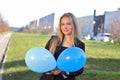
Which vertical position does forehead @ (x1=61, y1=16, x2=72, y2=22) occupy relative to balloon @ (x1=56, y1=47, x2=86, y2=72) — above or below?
above

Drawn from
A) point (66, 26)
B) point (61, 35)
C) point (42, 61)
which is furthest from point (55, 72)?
point (66, 26)

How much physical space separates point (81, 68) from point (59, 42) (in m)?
0.39

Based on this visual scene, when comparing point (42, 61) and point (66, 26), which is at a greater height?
point (66, 26)

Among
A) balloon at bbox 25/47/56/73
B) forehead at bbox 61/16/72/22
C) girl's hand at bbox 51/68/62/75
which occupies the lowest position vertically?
girl's hand at bbox 51/68/62/75

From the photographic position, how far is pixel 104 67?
12.2 metres

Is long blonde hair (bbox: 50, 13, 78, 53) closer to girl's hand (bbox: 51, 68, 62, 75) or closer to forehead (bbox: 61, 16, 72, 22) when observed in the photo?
forehead (bbox: 61, 16, 72, 22)

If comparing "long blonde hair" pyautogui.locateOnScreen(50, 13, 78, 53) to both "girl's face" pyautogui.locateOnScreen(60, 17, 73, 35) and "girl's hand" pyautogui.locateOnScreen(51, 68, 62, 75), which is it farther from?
"girl's hand" pyautogui.locateOnScreen(51, 68, 62, 75)

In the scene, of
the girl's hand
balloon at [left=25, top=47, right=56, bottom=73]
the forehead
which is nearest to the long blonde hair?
the forehead

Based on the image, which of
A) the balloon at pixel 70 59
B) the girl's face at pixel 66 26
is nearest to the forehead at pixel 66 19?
the girl's face at pixel 66 26

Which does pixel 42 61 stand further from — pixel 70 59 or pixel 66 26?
pixel 66 26

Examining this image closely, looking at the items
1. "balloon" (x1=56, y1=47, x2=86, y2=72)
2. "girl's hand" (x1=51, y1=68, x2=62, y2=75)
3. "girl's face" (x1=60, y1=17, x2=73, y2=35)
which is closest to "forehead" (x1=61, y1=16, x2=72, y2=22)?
"girl's face" (x1=60, y1=17, x2=73, y2=35)

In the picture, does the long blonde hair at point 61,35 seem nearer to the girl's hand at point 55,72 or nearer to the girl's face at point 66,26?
the girl's face at point 66,26

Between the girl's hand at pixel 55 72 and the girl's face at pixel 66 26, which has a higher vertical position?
the girl's face at pixel 66 26

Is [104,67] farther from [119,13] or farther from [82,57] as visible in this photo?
[119,13]
